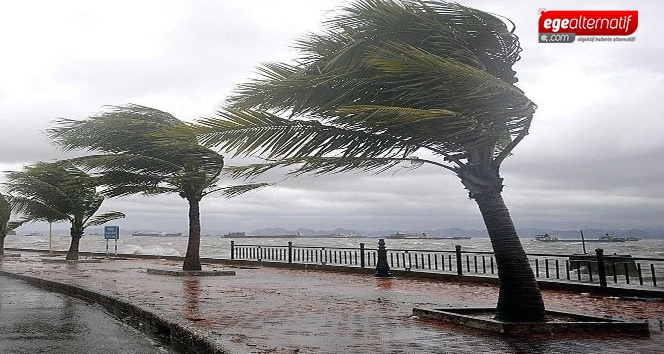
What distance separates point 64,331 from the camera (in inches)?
267

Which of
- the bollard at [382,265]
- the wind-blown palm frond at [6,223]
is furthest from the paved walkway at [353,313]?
the wind-blown palm frond at [6,223]

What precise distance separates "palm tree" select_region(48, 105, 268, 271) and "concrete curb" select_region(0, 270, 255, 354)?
17.9ft

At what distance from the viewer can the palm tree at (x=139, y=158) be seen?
15.8 metres

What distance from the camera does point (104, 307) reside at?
9.44 meters

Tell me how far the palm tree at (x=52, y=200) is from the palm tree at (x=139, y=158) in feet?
18.2

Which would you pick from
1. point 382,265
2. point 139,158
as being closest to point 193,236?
point 139,158

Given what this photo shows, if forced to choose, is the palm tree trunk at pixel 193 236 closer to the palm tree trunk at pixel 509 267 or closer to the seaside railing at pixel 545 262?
the seaside railing at pixel 545 262

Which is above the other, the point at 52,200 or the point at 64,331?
the point at 52,200

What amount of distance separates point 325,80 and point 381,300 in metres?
4.90

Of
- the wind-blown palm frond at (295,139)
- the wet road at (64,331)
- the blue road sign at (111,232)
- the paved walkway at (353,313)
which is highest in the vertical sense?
the wind-blown palm frond at (295,139)

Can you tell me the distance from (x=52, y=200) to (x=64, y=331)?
2005 cm

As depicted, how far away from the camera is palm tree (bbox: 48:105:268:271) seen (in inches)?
624

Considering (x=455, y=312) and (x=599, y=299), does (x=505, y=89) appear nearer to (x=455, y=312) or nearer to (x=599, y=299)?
(x=455, y=312)

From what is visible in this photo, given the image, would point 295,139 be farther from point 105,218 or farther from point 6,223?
point 6,223
